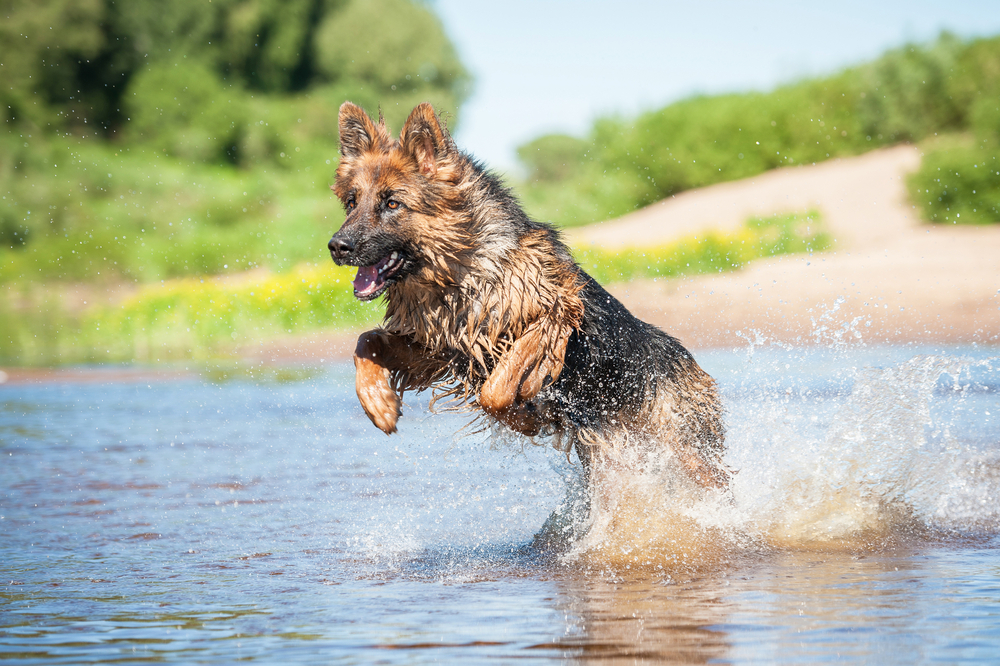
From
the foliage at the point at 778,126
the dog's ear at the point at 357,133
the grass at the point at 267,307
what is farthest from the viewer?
the foliage at the point at 778,126

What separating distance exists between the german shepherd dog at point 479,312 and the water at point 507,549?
414 mm

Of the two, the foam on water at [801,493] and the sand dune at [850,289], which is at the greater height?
the sand dune at [850,289]

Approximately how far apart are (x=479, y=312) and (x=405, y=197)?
0.69 m

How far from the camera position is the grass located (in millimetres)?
18312

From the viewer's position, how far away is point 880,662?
3365mm

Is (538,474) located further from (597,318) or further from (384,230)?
(384,230)

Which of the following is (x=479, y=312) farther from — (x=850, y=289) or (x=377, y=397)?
(x=850, y=289)

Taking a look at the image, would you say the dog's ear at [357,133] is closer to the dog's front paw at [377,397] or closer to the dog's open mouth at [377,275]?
the dog's open mouth at [377,275]

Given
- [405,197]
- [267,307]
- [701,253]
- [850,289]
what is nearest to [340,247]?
[405,197]

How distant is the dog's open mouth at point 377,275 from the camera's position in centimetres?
487

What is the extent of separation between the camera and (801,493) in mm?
5914

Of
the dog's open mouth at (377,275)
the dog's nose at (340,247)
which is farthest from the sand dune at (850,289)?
the dog's nose at (340,247)

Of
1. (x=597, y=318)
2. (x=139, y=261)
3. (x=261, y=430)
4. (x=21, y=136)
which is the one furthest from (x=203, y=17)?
(x=597, y=318)

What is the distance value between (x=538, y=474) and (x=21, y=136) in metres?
35.7
